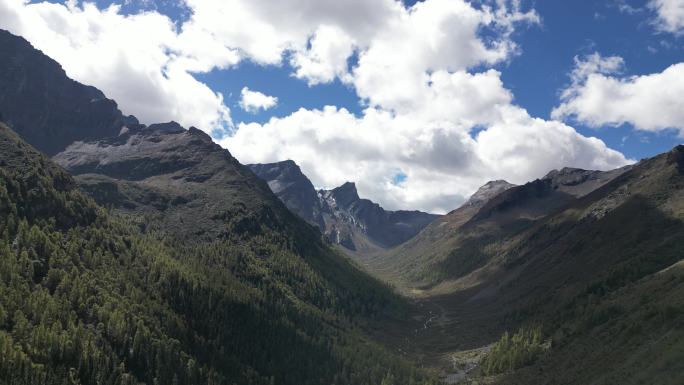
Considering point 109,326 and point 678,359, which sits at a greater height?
point 678,359

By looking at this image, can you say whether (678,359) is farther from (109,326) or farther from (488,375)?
(109,326)

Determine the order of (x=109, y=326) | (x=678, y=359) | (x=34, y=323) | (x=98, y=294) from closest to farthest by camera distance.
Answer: (x=678, y=359) → (x=34, y=323) → (x=109, y=326) → (x=98, y=294)

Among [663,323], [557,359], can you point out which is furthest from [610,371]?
[557,359]

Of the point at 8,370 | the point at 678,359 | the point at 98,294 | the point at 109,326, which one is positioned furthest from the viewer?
the point at 98,294

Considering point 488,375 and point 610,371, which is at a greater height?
point 610,371

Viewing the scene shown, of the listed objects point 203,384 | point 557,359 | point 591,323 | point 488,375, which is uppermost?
point 591,323

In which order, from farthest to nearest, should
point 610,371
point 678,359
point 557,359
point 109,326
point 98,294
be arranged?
point 98,294, point 109,326, point 557,359, point 610,371, point 678,359

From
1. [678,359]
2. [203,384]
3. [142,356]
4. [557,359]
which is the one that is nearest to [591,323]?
[557,359]

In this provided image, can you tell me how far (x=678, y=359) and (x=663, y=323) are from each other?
111 feet

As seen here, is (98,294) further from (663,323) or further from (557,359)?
(663,323)

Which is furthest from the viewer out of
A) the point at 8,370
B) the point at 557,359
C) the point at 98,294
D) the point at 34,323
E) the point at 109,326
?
the point at 98,294

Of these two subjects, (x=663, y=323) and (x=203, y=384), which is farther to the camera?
(x=203, y=384)

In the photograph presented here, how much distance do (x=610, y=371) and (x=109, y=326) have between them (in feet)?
540

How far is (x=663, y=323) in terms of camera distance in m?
112
